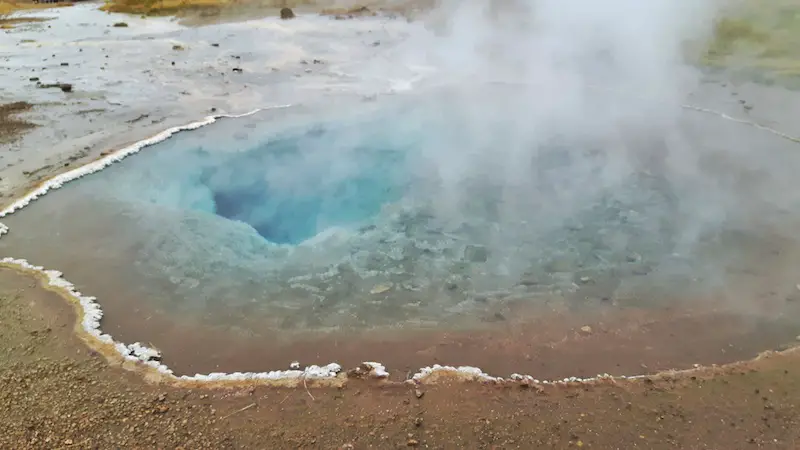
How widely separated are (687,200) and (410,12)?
15220mm

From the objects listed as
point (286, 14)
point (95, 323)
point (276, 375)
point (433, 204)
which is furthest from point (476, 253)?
point (286, 14)

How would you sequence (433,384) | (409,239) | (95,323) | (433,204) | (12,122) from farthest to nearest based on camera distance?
(12,122) → (433,204) → (409,239) → (95,323) → (433,384)

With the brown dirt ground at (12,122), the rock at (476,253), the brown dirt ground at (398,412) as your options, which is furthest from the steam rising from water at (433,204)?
the brown dirt ground at (12,122)

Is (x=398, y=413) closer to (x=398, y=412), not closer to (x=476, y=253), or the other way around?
(x=398, y=412)

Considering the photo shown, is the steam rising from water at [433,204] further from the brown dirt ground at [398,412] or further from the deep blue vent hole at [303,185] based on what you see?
the brown dirt ground at [398,412]

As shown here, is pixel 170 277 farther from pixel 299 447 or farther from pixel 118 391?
pixel 299 447

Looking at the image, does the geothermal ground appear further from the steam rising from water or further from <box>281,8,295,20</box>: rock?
<box>281,8,295,20</box>: rock

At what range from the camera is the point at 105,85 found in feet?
38.2

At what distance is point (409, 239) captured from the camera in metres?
5.87

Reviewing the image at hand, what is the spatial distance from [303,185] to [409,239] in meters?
1.99

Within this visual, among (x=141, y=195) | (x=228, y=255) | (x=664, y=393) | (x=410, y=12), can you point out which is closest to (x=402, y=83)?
(x=141, y=195)

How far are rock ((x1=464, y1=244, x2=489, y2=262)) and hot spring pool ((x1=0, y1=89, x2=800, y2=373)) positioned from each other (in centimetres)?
2

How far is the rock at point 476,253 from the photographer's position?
5520 mm

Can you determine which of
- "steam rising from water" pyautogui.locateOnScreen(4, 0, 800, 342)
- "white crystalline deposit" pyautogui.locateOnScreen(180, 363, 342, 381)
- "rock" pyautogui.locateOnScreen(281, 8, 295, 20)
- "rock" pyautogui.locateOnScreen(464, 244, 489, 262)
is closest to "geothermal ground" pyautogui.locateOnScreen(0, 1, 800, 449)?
"white crystalline deposit" pyautogui.locateOnScreen(180, 363, 342, 381)
